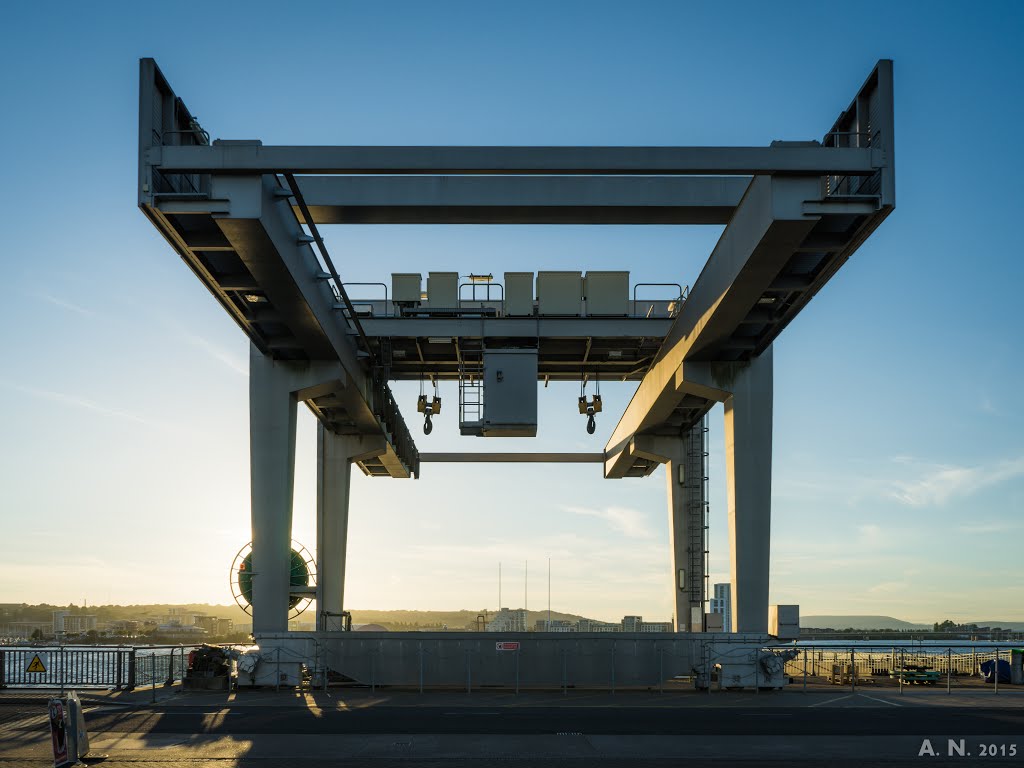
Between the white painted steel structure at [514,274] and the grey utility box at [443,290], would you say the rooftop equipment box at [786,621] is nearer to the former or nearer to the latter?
the white painted steel structure at [514,274]

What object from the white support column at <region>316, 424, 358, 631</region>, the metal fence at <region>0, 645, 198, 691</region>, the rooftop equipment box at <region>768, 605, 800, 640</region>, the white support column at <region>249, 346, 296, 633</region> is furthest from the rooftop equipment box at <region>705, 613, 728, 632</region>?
the metal fence at <region>0, 645, 198, 691</region>

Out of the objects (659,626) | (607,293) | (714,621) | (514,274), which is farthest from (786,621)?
(659,626)

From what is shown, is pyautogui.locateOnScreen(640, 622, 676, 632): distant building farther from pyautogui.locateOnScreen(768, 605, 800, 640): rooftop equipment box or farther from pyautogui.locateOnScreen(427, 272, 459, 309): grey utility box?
pyautogui.locateOnScreen(427, 272, 459, 309): grey utility box

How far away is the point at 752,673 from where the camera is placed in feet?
103

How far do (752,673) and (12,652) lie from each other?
21.3 meters

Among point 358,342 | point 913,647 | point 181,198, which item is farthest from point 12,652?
point 913,647

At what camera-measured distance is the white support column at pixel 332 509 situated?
43.8m

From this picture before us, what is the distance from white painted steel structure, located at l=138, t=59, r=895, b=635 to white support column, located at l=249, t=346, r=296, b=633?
0.16 feet

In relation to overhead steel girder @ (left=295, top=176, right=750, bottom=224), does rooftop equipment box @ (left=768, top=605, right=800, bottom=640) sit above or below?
below

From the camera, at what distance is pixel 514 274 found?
3412 cm

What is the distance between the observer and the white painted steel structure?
2203cm

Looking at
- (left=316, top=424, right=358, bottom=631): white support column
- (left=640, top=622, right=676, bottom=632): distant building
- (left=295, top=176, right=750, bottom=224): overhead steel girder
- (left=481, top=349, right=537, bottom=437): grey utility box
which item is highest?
(left=295, top=176, right=750, bottom=224): overhead steel girder

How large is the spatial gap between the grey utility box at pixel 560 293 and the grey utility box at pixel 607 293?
32cm

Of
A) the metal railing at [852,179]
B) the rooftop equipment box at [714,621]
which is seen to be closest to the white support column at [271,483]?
the rooftop equipment box at [714,621]
